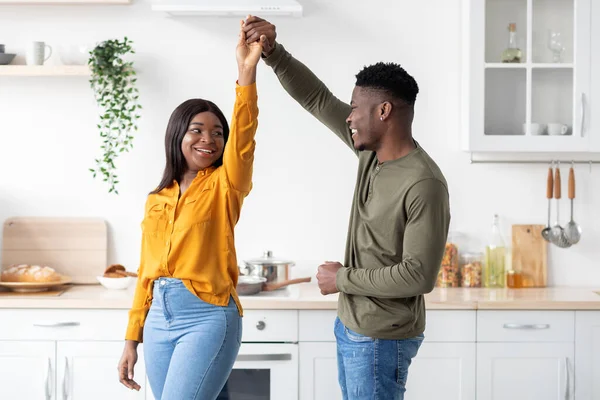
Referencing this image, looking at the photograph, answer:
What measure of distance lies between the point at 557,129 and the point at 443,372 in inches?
42.8

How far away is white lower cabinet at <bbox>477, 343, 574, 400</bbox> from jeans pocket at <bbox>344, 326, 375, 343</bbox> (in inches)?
50.5

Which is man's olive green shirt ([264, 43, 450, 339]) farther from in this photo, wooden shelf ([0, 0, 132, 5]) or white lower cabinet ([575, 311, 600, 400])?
wooden shelf ([0, 0, 132, 5])

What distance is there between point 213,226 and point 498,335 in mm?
1494

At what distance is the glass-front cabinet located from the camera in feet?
10.8

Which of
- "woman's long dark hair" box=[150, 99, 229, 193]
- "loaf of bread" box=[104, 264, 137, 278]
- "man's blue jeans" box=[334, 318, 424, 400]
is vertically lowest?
"man's blue jeans" box=[334, 318, 424, 400]

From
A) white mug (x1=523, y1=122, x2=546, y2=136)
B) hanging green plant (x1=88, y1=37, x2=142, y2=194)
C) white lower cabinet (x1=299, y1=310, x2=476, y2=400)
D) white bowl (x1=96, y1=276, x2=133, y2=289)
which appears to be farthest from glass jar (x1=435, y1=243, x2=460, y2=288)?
hanging green plant (x1=88, y1=37, x2=142, y2=194)

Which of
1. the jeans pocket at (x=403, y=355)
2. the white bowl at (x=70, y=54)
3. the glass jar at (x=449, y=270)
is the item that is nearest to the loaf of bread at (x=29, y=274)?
the white bowl at (x=70, y=54)

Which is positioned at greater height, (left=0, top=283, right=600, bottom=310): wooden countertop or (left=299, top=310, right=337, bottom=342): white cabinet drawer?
(left=0, top=283, right=600, bottom=310): wooden countertop

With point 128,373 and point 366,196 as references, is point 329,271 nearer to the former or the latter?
point 366,196

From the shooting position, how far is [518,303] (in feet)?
10.2

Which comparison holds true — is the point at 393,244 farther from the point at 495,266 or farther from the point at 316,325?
the point at 495,266

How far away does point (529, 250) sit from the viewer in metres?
3.57

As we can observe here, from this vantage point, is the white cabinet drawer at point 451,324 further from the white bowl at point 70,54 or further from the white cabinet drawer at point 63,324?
the white bowl at point 70,54

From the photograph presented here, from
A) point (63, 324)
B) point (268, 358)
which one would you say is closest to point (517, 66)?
point (268, 358)
